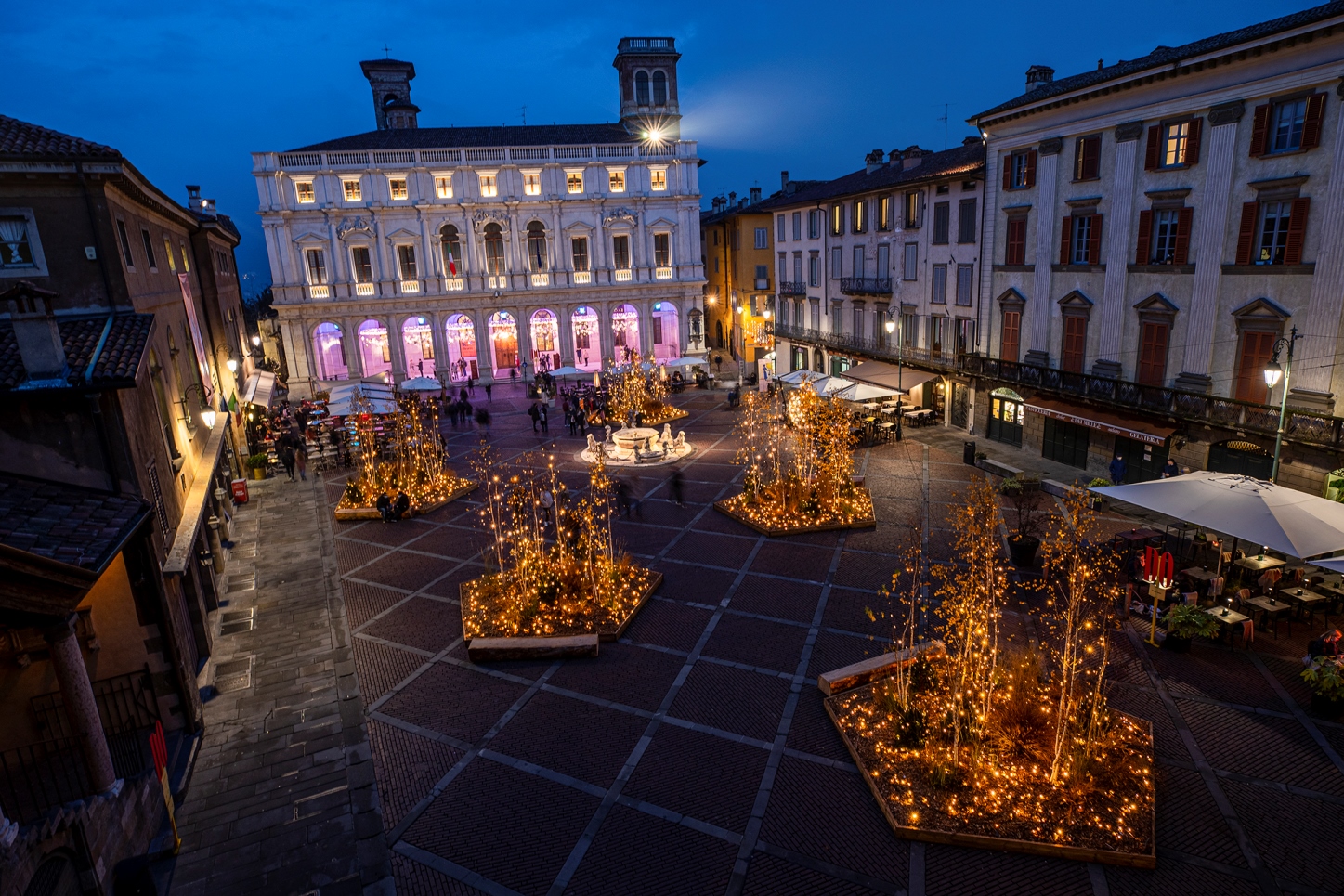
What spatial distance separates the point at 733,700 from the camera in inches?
489

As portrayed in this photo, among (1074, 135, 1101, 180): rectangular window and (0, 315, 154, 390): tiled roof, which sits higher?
(1074, 135, 1101, 180): rectangular window

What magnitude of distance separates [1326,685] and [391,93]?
6605cm

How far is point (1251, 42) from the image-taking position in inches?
719

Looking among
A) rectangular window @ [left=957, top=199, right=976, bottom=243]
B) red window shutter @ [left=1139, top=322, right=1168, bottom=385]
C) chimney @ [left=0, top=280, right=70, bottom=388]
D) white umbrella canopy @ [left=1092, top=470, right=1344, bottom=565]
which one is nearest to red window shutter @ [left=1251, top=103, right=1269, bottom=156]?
red window shutter @ [left=1139, top=322, right=1168, bottom=385]

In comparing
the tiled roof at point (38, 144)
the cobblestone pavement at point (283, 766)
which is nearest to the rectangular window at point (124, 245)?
the tiled roof at point (38, 144)

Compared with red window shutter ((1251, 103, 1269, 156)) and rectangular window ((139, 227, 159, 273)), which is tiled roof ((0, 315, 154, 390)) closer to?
rectangular window ((139, 227, 159, 273))

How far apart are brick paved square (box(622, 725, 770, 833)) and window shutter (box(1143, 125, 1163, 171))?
21532 mm

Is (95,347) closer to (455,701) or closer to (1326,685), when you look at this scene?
(455,701)

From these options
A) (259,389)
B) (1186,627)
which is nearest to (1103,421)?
(1186,627)

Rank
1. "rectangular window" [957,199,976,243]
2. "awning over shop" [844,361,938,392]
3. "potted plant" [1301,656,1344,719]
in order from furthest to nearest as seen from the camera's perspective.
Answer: "awning over shop" [844,361,938,392]
"rectangular window" [957,199,976,243]
"potted plant" [1301,656,1344,719]

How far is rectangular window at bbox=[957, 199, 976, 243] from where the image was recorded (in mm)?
30297

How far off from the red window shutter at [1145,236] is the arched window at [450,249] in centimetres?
3774

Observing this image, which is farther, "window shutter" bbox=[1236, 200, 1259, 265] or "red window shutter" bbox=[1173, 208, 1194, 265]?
"red window shutter" bbox=[1173, 208, 1194, 265]

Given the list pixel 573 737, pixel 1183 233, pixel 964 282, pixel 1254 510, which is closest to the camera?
pixel 573 737
